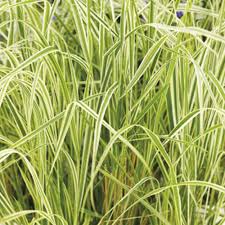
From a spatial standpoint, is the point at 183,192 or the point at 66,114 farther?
the point at 183,192

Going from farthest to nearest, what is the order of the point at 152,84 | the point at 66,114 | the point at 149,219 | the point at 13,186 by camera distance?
the point at 13,186 < the point at 149,219 < the point at 152,84 < the point at 66,114

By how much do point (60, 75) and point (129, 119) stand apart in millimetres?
213

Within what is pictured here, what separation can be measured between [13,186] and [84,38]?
1.44 ft

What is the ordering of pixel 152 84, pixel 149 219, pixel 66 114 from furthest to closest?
pixel 149 219 → pixel 152 84 → pixel 66 114

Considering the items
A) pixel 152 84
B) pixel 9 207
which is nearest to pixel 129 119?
pixel 152 84

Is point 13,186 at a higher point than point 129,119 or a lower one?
lower

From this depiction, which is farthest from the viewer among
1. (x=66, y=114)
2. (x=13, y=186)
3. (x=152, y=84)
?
(x=13, y=186)

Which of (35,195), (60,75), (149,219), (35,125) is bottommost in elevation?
(149,219)

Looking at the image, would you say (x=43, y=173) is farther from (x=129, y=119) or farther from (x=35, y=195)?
(x=129, y=119)

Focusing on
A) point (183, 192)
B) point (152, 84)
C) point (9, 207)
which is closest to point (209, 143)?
point (183, 192)

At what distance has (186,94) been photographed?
114cm

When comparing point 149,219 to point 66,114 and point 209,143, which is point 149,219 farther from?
point 66,114

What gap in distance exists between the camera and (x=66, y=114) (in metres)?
0.99

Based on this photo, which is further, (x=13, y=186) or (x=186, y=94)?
(x=13, y=186)
